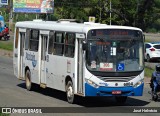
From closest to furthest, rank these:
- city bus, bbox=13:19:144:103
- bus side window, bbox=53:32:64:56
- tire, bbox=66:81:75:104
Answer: city bus, bbox=13:19:144:103 → tire, bbox=66:81:75:104 → bus side window, bbox=53:32:64:56

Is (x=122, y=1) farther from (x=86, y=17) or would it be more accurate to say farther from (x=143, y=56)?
(x=143, y=56)

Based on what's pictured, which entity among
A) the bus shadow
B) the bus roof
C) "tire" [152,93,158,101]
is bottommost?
the bus shadow

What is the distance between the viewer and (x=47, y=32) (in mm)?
19703

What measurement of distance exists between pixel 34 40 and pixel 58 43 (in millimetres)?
2241

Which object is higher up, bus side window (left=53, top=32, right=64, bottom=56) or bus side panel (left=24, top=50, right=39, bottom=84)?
bus side window (left=53, top=32, right=64, bottom=56)

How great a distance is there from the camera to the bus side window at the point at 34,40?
2064cm

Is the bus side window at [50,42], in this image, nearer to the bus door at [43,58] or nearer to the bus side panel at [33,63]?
the bus door at [43,58]

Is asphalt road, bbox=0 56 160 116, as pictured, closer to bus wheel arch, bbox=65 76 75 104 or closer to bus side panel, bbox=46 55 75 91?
bus wheel arch, bbox=65 76 75 104

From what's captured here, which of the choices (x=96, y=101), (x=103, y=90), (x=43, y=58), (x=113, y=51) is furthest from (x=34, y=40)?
(x=103, y=90)

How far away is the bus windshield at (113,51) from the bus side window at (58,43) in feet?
6.10

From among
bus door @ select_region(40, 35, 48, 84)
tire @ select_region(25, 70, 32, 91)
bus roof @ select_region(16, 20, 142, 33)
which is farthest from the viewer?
tire @ select_region(25, 70, 32, 91)

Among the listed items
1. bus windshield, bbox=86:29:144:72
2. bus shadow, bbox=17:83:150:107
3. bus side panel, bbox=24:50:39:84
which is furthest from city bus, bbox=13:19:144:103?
bus side panel, bbox=24:50:39:84

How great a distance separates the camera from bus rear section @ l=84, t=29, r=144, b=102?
16.7 meters

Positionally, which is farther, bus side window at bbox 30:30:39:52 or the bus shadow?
bus side window at bbox 30:30:39:52
